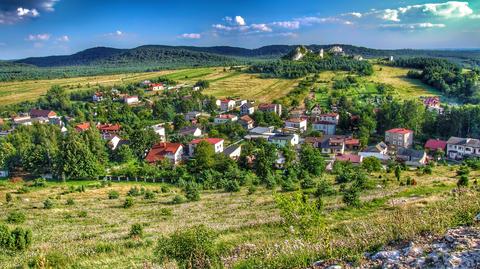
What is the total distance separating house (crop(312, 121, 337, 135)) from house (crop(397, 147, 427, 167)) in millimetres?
16994

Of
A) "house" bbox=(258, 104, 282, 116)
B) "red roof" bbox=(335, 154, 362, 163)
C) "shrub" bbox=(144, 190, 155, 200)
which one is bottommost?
"shrub" bbox=(144, 190, 155, 200)

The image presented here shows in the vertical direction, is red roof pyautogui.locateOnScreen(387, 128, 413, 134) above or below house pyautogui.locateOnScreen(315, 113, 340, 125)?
below

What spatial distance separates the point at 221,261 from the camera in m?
9.80

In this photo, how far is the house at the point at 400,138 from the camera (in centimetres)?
5566

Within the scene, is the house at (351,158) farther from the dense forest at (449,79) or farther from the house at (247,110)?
the dense forest at (449,79)

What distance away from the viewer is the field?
31.5 feet

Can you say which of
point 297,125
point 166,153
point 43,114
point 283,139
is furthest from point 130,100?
point 283,139

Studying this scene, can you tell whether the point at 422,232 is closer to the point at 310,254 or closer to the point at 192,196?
the point at 310,254

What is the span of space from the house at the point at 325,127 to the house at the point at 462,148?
62.5 feet

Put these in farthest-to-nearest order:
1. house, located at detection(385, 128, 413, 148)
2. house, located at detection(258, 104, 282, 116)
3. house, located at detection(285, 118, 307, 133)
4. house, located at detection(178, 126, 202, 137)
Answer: house, located at detection(258, 104, 282, 116) → house, located at detection(285, 118, 307, 133) → house, located at detection(178, 126, 202, 137) → house, located at detection(385, 128, 413, 148)

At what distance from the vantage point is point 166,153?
50.5 m

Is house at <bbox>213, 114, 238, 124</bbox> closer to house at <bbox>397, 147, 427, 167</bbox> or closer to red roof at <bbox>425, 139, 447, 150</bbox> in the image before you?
house at <bbox>397, 147, 427, 167</bbox>

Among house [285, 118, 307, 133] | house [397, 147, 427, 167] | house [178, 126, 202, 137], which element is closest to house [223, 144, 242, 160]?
house [178, 126, 202, 137]

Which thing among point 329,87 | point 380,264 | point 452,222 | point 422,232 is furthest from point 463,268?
point 329,87
